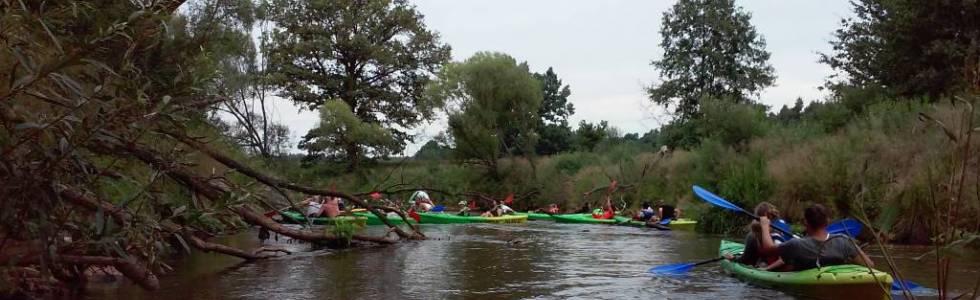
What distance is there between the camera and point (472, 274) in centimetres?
863

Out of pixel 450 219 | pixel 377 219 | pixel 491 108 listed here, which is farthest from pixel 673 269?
pixel 491 108

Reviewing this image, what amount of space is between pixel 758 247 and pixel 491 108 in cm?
2207

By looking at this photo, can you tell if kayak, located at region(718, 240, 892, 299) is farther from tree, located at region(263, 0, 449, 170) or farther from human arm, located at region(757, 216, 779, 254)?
tree, located at region(263, 0, 449, 170)

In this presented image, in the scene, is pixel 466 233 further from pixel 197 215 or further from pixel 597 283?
pixel 197 215

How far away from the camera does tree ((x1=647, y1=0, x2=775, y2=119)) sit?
2966 cm

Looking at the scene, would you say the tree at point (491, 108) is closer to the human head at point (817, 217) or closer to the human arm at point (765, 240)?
the human arm at point (765, 240)

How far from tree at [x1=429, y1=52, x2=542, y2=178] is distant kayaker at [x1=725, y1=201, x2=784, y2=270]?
21.5 meters

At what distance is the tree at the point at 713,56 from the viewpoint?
2966 centimetres

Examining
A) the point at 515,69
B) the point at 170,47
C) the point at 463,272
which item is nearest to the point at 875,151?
the point at 463,272

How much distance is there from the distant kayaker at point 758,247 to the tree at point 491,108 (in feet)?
70.6

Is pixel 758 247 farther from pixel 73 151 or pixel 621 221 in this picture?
pixel 621 221

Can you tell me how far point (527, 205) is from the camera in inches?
1096

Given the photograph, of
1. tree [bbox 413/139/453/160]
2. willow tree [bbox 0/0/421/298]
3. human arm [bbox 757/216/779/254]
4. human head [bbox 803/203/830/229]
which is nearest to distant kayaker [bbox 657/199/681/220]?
human arm [bbox 757/216/779/254]

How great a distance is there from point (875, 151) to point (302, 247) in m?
10.1
